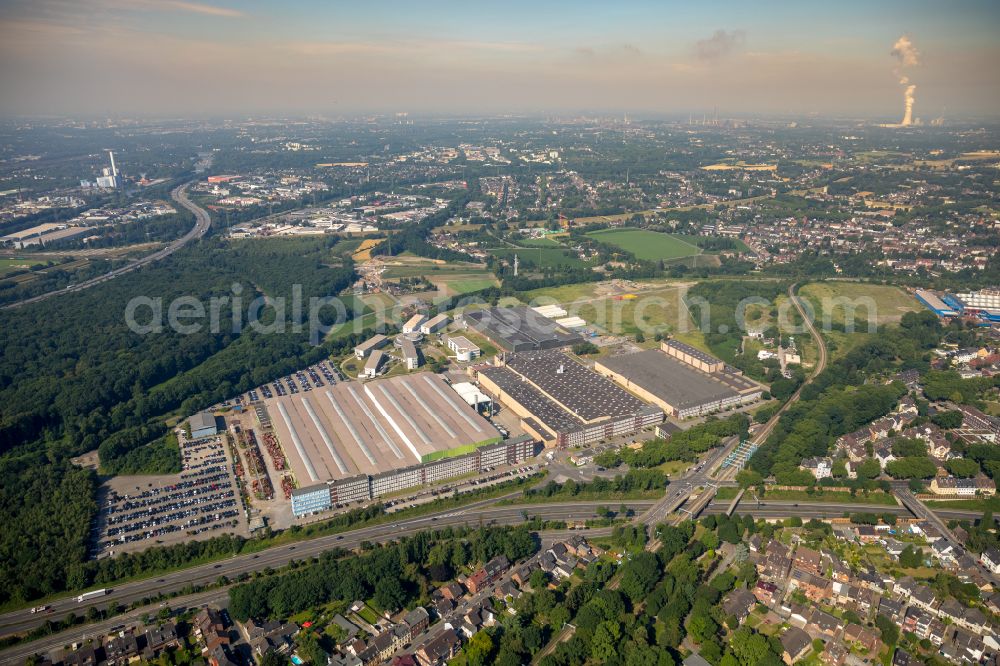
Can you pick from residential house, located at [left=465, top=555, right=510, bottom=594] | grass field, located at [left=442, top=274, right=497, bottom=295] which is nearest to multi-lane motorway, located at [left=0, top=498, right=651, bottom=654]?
residential house, located at [left=465, top=555, right=510, bottom=594]

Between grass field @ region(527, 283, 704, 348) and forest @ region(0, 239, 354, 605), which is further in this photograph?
grass field @ region(527, 283, 704, 348)

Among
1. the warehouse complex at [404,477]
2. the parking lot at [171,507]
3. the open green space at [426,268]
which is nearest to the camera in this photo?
the parking lot at [171,507]

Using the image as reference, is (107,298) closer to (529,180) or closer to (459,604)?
(459,604)

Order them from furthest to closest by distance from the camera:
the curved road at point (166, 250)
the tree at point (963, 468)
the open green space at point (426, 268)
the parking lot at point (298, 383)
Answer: the open green space at point (426, 268), the curved road at point (166, 250), the parking lot at point (298, 383), the tree at point (963, 468)

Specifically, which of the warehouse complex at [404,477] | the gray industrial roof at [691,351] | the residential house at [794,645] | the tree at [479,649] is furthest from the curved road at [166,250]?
the residential house at [794,645]

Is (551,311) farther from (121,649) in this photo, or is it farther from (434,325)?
(121,649)

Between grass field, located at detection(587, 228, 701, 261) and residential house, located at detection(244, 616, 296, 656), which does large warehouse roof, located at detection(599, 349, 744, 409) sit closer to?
residential house, located at detection(244, 616, 296, 656)

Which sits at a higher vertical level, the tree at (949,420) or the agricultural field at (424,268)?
the agricultural field at (424,268)

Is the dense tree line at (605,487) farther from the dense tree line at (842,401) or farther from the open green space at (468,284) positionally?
the open green space at (468,284)
